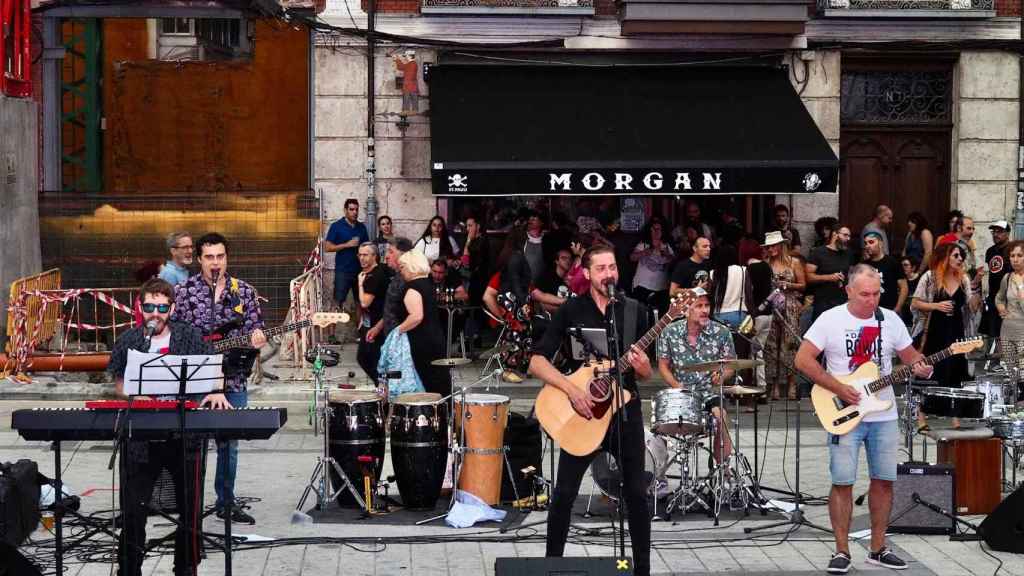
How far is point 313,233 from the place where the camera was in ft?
70.3

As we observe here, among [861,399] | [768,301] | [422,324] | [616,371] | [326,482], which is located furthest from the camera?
[768,301]

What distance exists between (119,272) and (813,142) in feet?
29.9

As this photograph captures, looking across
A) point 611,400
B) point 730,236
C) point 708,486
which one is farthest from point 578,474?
point 730,236

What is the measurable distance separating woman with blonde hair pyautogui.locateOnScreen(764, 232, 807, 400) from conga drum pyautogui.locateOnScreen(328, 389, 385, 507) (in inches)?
263

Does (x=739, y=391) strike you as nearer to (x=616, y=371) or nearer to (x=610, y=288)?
(x=610, y=288)

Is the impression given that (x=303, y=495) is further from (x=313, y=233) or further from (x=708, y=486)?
(x=313, y=233)

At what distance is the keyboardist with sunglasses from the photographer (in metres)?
9.53

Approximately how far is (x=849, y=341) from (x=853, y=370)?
19cm

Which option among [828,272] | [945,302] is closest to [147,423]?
[945,302]

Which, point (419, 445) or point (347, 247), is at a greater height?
point (347, 247)

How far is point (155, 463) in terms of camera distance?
9.77 metres

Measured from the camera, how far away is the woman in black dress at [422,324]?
12.8 meters

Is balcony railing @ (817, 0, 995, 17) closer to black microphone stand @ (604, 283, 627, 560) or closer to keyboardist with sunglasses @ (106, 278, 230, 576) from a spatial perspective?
black microphone stand @ (604, 283, 627, 560)

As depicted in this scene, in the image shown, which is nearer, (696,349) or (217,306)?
(217,306)
